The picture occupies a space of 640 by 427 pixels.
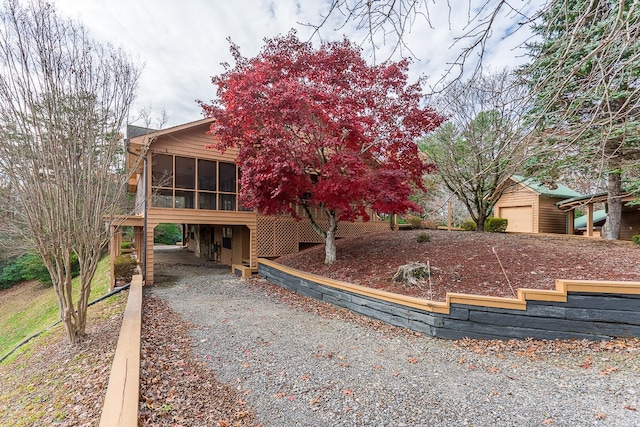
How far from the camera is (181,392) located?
3.13 m

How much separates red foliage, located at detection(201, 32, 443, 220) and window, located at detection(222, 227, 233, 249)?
561cm

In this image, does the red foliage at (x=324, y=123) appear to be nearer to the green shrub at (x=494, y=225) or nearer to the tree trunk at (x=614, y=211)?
the tree trunk at (x=614, y=211)

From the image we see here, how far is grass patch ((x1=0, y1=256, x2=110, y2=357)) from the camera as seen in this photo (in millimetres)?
10156

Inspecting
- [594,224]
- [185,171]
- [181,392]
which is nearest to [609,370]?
[181,392]

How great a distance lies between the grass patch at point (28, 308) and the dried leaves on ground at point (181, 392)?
6.54 meters

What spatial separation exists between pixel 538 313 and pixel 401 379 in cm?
232

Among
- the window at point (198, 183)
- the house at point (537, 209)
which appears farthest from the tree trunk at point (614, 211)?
the window at point (198, 183)

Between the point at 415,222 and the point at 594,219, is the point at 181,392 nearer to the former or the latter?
the point at 415,222

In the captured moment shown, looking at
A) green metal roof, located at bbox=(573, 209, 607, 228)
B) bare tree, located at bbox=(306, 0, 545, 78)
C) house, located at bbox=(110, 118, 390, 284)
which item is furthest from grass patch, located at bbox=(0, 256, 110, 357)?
green metal roof, located at bbox=(573, 209, 607, 228)

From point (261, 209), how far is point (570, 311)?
6.67 metres

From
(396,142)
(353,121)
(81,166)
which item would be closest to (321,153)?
(353,121)

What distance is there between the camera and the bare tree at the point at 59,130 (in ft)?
12.7

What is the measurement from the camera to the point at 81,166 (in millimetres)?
4348

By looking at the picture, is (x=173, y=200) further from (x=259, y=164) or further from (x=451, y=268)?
(x=451, y=268)
